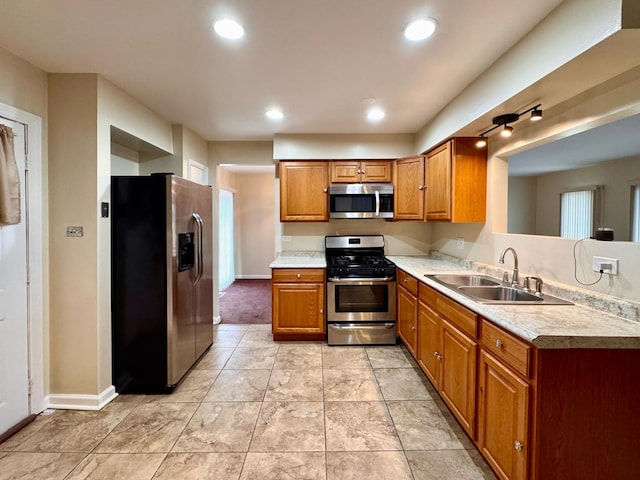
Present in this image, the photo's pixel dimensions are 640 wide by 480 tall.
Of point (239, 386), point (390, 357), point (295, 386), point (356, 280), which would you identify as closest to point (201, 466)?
point (239, 386)

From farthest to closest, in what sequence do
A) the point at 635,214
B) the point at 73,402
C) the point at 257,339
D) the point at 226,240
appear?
the point at 226,240 < the point at 257,339 < the point at 73,402 < the point at 635,214

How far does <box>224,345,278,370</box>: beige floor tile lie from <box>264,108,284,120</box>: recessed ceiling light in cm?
247

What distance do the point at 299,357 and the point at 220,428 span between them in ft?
3.87

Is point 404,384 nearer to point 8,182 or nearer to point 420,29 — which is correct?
point 420,29

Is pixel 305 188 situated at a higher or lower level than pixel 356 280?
higher

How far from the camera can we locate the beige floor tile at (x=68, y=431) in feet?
6.22

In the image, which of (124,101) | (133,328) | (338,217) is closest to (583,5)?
(338,217)

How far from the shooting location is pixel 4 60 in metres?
1.94

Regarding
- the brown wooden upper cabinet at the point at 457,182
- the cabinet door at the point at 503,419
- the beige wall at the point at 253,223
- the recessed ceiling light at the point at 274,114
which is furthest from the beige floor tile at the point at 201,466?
the beige wall at the point at 253,223

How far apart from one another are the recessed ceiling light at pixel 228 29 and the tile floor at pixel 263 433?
2.47 metres

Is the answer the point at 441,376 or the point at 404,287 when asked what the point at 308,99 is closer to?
the point at 404,287

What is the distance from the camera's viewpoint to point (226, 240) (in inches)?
257

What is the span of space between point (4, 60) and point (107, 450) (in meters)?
2.52

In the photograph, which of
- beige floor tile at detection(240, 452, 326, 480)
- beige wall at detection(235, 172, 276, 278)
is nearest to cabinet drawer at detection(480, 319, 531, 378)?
beige floor tile at detection(240, 452, 326, 480)
